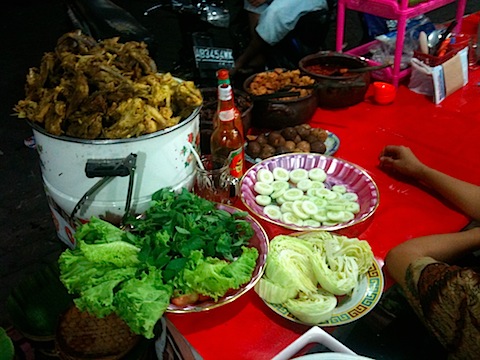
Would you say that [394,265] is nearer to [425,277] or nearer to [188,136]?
[425,277]

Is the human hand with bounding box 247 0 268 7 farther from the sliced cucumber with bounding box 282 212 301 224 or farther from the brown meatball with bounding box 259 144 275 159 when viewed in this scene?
the sliced cucumber with bounding box 282 212 301 224

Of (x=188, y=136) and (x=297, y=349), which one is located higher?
(x=188, y=136)

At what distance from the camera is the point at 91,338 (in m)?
1.74

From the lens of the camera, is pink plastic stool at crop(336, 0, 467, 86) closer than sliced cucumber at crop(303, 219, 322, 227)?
No

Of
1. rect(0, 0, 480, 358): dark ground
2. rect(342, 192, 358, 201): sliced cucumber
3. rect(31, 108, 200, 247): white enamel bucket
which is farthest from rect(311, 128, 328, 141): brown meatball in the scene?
rect(0, 0, 480, 358): dark ground

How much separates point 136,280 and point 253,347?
1.19 feet

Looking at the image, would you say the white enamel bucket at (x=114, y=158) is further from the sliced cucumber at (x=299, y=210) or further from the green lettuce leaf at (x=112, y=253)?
the sliced cucumber at (x=299, y=210)

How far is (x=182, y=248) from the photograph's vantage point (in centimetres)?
128

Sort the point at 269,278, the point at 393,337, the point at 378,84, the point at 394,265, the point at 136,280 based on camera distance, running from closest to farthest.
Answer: the point at 136,280 < the point at 269,278 < the point at 394,265 < the point at 393,337 < the point at 378,84

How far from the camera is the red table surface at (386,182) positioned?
130 centimetres

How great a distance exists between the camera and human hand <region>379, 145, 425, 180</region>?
1.91 m

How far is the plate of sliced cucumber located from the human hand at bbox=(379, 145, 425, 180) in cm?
20

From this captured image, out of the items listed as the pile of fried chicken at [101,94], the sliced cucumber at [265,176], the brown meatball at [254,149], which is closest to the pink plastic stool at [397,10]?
the brown meatball at [254,149]

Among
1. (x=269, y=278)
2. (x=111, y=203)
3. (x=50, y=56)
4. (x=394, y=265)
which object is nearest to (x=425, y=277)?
(x=394, y=265)
